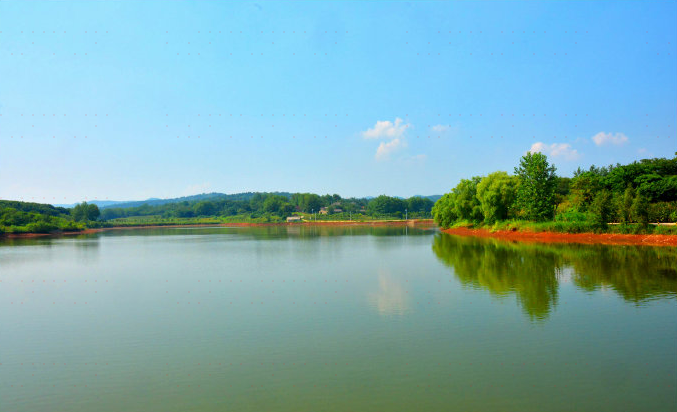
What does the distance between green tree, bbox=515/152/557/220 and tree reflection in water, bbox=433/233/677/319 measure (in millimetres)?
12374

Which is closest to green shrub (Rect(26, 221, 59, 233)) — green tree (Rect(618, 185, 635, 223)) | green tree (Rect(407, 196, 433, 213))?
green tree (Rect(618, 185, 635, 223))

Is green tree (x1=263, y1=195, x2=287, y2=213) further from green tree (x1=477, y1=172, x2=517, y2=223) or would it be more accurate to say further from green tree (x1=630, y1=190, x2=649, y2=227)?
green tree (x1=630, y1=190, x2=649, y2=227)

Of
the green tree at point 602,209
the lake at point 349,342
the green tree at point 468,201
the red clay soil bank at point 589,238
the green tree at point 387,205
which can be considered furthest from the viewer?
the green tree at point 387,205

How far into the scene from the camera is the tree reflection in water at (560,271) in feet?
54.1

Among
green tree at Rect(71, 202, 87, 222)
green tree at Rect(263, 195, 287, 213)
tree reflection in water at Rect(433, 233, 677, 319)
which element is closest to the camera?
tree reflection in water at Rect(433, 233, 677, 319)

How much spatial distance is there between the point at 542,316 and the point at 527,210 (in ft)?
119

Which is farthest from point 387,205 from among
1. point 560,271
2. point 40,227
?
point 560,271

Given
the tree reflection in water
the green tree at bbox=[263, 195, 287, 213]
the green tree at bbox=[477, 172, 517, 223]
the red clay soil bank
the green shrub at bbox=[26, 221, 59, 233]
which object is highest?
the green tree at bbox=[263, 195, 287, 213]

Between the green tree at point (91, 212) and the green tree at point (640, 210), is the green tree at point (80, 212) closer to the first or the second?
the green tree at point (91, 212)

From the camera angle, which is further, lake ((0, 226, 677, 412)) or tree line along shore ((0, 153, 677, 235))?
tree line along shore ((0, 153, 677, 235))

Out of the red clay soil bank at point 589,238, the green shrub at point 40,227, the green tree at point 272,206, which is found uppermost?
the green tree at point 272,206

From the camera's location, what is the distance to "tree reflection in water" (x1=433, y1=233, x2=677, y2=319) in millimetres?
16500

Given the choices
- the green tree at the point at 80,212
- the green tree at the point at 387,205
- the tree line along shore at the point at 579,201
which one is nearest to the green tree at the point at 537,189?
the tree line along shore at the point at 579,201

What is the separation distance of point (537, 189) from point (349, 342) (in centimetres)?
4096
